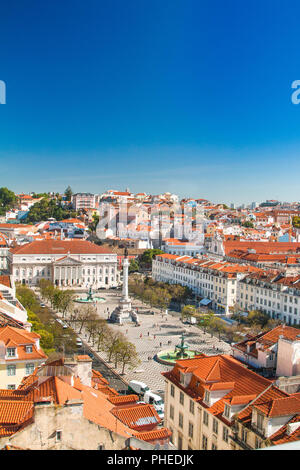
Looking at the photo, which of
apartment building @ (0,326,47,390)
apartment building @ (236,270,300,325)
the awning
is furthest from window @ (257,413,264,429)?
the awning

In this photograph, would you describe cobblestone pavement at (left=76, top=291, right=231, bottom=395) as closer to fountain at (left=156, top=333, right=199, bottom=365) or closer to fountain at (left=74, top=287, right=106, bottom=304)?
fountain at (left=156, top=333, right=199, bottom=365)

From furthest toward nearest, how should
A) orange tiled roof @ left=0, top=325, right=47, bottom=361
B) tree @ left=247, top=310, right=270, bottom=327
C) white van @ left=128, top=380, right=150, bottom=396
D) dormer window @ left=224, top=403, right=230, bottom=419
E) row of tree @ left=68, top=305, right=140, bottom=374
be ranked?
tree @ left=247, top=310, right=270, bottom=327
row of tree @ left=68, top=305, right=140, bottom=374
white van @ left=128, top=380, right=150, bottom=396
orange tiled roof @ left=0, top=325, right=47, bottom=361
dormer window @ left=224, top=403, right=230, bottom=419

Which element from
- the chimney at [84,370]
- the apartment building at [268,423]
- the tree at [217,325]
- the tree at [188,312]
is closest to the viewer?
the apartment building at [268,423]

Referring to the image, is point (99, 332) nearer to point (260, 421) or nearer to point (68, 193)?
point (260, 421)

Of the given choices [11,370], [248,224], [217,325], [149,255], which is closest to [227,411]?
[11,370]

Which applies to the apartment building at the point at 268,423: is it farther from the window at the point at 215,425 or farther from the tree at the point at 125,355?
the tree at the point at 125,355

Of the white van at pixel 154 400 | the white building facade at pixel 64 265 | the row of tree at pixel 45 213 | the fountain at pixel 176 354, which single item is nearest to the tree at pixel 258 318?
the fountain at pixel 176 354
